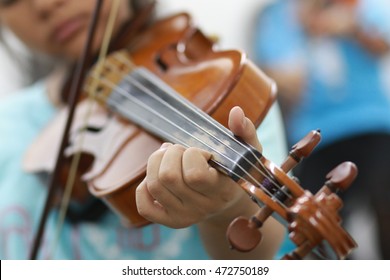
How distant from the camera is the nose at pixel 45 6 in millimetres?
907

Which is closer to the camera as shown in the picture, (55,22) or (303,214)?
(303,214)

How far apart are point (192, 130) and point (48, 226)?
0.36m

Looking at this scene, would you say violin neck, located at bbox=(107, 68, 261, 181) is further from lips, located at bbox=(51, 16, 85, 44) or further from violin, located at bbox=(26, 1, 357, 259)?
lips, located at bbox=(51, 16, 85, 44)

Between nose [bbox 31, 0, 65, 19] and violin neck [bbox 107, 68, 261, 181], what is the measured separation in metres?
0.19

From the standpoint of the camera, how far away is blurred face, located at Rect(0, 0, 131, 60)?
906 mm

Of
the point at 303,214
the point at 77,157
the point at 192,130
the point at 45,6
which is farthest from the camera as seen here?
the point at 45,6

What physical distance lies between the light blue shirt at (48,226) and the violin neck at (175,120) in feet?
0.29

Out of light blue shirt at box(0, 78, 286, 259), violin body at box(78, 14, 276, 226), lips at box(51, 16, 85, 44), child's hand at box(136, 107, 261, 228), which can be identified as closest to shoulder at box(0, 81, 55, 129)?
light blue shirt at box(0, 78, 286, 259)

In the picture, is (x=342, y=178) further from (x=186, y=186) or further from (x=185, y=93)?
(x=185, y=93)

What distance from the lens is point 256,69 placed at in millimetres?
622

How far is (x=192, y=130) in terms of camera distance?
56cm

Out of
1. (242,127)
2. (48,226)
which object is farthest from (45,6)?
(242,127)
